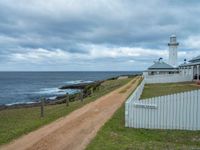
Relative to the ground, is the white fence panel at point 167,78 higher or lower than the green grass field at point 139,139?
higher

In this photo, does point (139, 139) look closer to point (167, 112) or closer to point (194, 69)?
point (167, 112)

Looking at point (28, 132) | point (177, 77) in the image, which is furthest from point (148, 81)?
point (28, 132)

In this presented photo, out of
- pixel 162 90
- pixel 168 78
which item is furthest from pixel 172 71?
pixel 162 90

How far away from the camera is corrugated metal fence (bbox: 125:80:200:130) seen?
1144cm

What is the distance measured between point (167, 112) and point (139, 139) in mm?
2292

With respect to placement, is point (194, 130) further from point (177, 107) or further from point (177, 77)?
point (177, 77)

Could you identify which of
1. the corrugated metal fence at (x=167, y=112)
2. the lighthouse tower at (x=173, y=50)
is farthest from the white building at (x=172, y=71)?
the corrugated metal fence at (x=167, y=112)

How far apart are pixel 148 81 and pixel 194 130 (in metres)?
28.7

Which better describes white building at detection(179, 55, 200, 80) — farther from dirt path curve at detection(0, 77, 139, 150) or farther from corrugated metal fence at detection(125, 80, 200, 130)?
corrugated metal fence at detection(125, 80, 200, 130)

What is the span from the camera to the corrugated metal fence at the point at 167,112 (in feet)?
37.5

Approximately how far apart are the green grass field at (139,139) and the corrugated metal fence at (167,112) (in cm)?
38

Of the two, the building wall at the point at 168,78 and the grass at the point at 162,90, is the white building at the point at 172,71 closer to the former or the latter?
the building wall at the point at 168,78

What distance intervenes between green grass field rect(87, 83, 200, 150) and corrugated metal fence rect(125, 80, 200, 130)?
1.26 ft

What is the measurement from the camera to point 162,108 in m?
11.6
